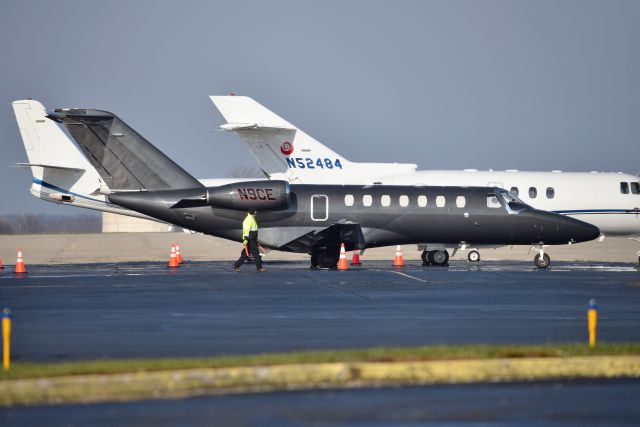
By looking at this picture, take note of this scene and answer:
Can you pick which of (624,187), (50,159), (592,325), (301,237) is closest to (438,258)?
(301,237)

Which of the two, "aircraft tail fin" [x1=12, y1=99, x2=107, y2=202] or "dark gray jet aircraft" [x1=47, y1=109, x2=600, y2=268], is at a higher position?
"aircraft tail fin" [x1=12, y1=99, x2=107, y2=202]

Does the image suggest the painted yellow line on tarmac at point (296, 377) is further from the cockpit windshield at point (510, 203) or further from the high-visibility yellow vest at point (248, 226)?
the cockpit windshield at point (510, 203)

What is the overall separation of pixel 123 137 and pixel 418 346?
19.0 m

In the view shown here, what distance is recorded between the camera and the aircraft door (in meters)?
32.7

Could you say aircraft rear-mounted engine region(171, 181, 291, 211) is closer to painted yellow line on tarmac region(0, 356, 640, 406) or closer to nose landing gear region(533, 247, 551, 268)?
nose landing gear region(533, 247, 551, 268)

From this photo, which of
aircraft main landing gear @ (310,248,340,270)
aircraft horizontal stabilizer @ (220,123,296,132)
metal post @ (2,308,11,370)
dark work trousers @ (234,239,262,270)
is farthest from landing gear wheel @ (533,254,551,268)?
metal post @ (2,308,11,370)

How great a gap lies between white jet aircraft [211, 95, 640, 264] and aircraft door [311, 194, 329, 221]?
7.71m

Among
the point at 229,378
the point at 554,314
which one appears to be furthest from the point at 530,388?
the point at 554,314

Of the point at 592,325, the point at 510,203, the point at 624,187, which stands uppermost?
the point at 624,187

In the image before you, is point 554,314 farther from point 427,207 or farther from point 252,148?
point 252,148

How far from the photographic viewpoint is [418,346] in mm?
13609

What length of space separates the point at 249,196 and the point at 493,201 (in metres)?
8.12

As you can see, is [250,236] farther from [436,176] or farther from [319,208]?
[436,176]

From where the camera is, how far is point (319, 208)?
32781mm
